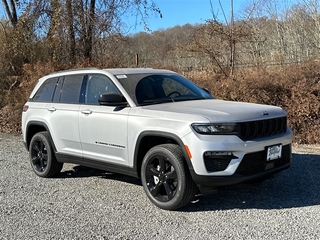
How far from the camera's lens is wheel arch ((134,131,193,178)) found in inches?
194

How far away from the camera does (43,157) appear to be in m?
7.01

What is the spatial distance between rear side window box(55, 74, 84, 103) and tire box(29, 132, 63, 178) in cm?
82

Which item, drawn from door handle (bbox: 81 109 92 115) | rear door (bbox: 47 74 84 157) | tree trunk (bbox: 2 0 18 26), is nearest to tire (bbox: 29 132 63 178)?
rear door (bbox: 47 74 84 157)

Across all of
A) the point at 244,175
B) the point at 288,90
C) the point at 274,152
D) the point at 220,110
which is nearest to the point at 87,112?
the point at 220,110

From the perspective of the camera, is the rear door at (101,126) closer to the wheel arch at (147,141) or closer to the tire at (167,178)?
the wheel arch at (147,141)

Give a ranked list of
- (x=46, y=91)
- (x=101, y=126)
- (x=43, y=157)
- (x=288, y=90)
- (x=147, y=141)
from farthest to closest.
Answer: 1. (x=288, y=90)
2. (x=46, y=91)
3. (x=43, y=157)
4. (x=101, y=126)
5. (x=147, y=141)

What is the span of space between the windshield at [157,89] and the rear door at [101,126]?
0.74 feet

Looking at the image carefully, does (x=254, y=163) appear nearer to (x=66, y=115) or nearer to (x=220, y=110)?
(x=220, y=110)

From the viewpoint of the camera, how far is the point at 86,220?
15.5 feet

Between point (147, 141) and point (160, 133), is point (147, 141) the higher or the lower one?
the lower one

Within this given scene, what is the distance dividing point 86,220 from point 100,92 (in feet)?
6.81

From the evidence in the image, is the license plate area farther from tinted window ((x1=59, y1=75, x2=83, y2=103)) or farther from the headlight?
tinted window ((x1=59, y1=75, x2=83, y2=103))

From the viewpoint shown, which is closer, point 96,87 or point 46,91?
point 96,87

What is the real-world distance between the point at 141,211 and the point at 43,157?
9.07 ft
